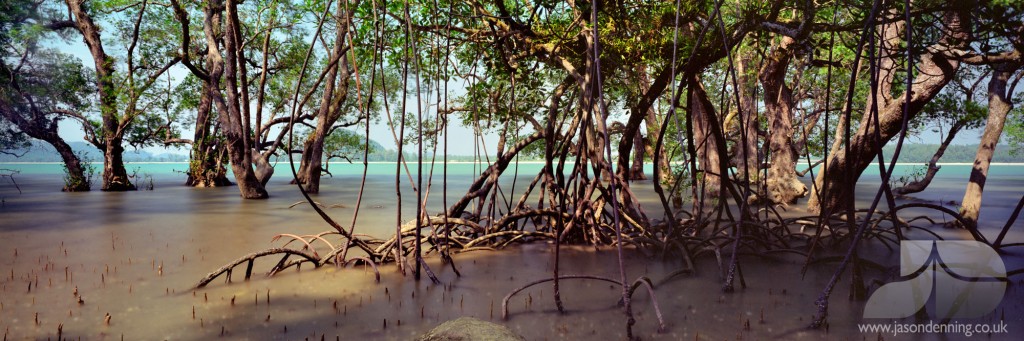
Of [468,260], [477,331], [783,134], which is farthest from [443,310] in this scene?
[783,134]

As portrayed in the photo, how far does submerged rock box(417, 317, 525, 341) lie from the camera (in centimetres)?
167

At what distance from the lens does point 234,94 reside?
9328mm

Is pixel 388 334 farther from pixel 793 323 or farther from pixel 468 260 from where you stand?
pixel 793 323

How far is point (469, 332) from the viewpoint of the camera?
170 centimetres

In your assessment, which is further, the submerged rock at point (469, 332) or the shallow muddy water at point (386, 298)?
the shallow muddy water at point (386, 298)

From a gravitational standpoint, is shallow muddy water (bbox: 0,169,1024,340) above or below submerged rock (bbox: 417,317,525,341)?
below

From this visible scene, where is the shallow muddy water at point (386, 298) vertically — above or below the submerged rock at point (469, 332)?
below

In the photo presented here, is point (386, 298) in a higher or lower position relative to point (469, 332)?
lower

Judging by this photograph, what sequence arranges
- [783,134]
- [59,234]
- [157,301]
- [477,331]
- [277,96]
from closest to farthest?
[477,331] < [157,301] < [59,234] < [783,134] < [277,96]

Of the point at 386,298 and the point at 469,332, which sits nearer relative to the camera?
the point at 469,332

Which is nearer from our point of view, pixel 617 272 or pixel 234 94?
pixel 617 272

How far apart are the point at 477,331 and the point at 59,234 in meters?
6.54

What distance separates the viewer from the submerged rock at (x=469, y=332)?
1673 mm

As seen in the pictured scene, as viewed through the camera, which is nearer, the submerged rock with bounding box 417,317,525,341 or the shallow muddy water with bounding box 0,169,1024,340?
the submerged rock with bounding box 417,317,525,341
